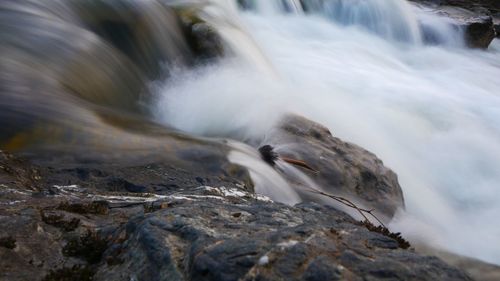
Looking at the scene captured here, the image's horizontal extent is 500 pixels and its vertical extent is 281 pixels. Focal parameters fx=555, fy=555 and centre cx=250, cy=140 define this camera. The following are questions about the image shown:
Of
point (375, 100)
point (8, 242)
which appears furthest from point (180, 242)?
point (375, 100)

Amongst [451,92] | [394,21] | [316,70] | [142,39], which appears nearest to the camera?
[142,39]

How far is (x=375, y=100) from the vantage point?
11.9 m

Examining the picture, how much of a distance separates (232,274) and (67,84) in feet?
14.2

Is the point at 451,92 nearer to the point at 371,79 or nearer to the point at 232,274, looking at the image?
the point at 371,79

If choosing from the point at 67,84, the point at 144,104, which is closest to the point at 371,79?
the point at 144,104

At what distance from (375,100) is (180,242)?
9.59m

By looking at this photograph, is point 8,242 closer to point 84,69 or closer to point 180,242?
point 180,242

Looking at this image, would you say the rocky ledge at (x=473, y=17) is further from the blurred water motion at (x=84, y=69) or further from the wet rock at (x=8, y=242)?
the wet rock at (x=8, y=242)

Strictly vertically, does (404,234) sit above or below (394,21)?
below

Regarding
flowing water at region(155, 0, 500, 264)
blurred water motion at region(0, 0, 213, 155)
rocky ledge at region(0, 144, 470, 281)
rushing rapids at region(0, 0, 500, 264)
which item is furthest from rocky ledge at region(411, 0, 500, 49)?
rocky ledge at region(0, 144, 470, 281)

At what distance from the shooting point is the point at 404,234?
630cm

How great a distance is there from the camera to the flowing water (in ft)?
24.9

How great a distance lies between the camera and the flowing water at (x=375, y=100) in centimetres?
758

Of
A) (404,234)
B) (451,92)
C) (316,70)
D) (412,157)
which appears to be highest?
(451,92)
